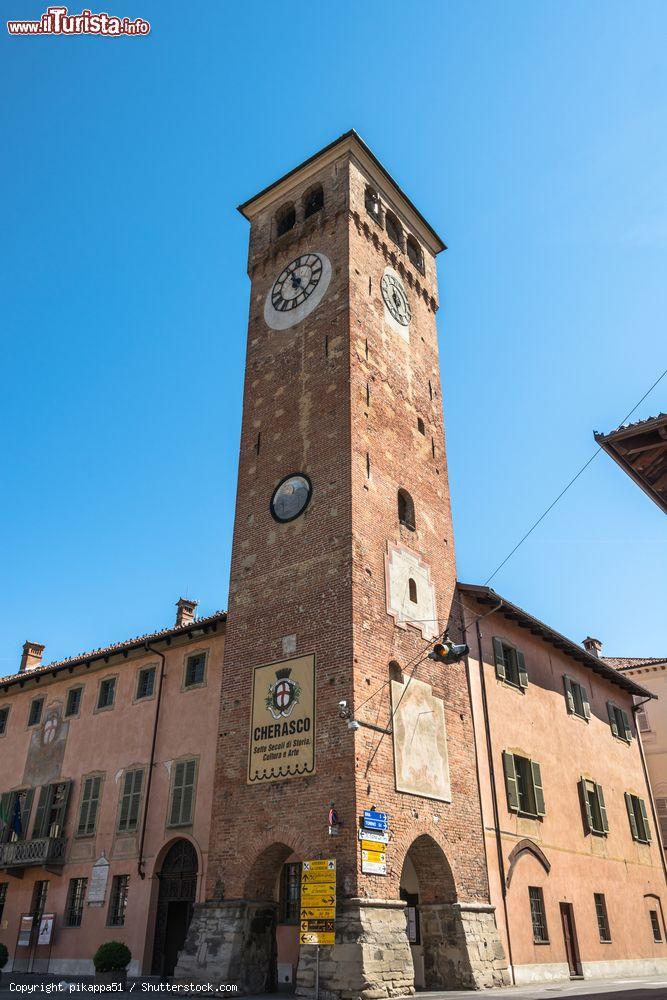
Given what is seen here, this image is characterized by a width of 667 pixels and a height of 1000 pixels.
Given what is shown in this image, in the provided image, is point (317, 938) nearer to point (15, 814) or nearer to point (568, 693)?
point (568, 693)

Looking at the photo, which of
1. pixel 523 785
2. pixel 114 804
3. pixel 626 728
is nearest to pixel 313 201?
pixel 523 785

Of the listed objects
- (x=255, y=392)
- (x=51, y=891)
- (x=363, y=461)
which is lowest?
(x=51, y=891)

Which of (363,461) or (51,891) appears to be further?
(51,891)

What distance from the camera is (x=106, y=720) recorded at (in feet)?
80.9

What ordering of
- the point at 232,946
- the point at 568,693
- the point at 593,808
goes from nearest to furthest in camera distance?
the point at 232,946 → the point at 593,808 → the point at 568,693

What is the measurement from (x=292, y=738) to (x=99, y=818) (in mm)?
9192

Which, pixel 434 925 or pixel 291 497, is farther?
pixel 291 497

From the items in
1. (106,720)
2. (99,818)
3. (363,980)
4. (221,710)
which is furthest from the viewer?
(106,720)

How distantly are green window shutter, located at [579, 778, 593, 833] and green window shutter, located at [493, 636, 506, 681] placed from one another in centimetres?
512

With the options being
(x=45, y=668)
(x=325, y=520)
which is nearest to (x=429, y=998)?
(x=325, y=520)

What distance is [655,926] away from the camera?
86.7ft

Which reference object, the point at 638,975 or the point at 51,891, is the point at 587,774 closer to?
the point at 638,975

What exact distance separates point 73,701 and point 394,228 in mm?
18623

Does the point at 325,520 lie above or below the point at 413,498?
below
